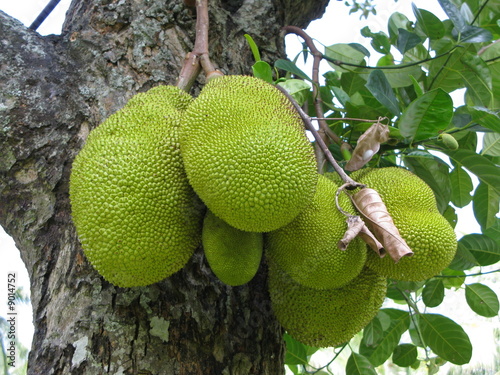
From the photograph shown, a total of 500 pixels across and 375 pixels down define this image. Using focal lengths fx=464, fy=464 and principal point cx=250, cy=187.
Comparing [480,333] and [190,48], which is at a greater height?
[190,48]

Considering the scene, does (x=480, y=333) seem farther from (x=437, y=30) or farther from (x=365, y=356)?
(x=437, y=30)

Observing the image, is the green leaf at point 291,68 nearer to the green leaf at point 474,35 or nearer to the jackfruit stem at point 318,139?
the jackfruit stem at point 318,139

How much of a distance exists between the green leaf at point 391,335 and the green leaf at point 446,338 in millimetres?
103

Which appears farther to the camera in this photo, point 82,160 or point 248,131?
point 82,160

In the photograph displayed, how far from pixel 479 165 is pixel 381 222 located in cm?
56

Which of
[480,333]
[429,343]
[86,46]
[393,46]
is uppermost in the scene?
[86,46]

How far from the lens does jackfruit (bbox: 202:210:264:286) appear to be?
3.23ft

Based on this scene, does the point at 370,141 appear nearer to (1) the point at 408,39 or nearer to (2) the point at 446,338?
(1) the point at 408,39

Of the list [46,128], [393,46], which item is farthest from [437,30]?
[46,128]

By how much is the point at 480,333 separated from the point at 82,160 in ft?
13.6

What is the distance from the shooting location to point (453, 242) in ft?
3.49

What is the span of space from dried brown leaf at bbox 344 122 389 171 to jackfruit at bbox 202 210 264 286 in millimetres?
327

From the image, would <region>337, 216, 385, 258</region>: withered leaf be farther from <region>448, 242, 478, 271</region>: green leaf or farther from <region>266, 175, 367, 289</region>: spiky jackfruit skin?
<region>448, 242, 478, 271</region>: green leaf

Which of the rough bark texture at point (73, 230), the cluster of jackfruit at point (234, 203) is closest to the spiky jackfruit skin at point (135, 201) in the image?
the cluster of jackfruit at point (234, 203)
